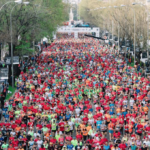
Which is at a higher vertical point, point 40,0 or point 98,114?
point 40,0

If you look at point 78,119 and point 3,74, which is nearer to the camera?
point 78,119

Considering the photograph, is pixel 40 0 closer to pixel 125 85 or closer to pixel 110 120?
pixel 125 85

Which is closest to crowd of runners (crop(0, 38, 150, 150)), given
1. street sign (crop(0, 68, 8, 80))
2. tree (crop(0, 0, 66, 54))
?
street sign (crop(0, 68, 8, 80))

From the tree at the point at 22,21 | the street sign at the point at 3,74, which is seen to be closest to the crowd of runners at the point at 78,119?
the street sign at the point at 3,74

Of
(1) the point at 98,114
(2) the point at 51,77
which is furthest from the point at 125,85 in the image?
(1) the point at 98,114

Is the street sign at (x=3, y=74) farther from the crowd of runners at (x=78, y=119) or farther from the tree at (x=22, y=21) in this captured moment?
the tree at (x=22, y=21)

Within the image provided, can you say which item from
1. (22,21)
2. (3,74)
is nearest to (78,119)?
(3,74)

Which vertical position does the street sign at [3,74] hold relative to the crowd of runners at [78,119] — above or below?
above

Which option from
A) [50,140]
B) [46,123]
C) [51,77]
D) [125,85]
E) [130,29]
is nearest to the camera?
[50,140]

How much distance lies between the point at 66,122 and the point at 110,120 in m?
1.97

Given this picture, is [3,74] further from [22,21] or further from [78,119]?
[22,21]

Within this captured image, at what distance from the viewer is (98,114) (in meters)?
20.3

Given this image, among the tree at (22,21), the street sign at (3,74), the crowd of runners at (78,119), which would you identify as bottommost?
the crowd of runners at (78,119)

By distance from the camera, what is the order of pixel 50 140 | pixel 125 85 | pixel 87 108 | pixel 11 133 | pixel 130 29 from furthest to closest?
pixel 130 29 → pixel 125 85 → pixel 87 108 → pixel 11 133 → pixel 50 140
